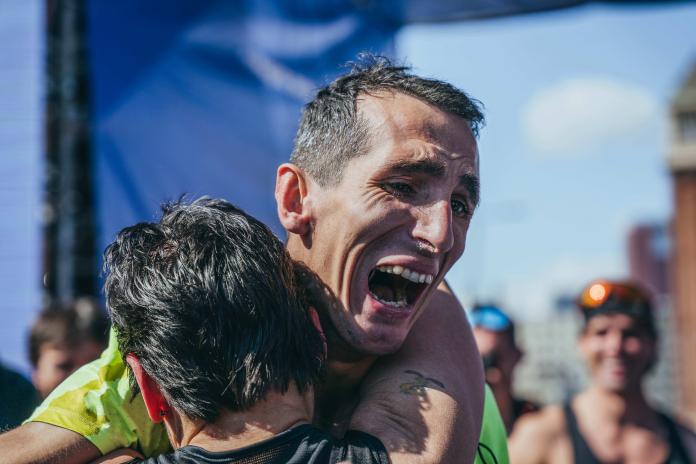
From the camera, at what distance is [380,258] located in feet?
7.29

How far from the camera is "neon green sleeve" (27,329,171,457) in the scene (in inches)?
83.0

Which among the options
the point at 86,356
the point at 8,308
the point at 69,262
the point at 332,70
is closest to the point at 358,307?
the point at 86,356

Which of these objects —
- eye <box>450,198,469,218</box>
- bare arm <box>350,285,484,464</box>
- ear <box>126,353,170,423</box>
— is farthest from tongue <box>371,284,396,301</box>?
ear <box>126,353,170,423</box>

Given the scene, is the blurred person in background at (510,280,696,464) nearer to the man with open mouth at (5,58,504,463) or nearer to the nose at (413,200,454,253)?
the man with open mouth at (5,58,504,463)

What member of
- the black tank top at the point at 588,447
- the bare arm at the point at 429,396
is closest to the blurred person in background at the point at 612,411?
the black tank top at the point at 588,447

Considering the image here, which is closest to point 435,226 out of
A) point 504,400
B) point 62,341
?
point 62,341

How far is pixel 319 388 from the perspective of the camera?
7.87 feet

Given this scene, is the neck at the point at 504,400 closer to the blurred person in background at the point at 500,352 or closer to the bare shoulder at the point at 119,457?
the blurred person in background at the point at 500,352

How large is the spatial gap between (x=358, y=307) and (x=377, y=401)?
23 centimetres

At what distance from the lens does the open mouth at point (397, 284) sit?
7.29 feet

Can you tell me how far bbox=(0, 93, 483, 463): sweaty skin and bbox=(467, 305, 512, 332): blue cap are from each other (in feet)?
11.3

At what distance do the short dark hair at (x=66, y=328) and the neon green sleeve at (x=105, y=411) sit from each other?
2763 mm

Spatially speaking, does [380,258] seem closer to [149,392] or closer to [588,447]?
[149,392]

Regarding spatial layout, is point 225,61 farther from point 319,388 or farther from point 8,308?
point 319,388
